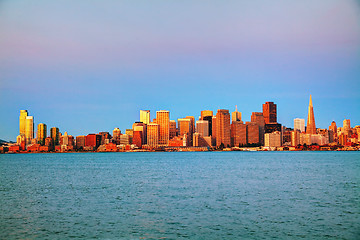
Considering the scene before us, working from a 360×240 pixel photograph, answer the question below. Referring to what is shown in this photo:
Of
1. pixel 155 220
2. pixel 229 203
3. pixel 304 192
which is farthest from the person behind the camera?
pixel 304 192

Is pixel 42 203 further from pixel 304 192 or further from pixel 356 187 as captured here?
pixel 356 187

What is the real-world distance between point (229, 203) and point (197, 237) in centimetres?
1388

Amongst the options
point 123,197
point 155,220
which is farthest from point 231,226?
point 123,197

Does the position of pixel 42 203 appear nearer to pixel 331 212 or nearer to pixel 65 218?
pixel 65 218

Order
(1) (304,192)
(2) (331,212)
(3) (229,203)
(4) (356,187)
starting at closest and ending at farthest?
(2) (331,212)
(3) (229,203)
(1) (304,192)
(4) (356,187)

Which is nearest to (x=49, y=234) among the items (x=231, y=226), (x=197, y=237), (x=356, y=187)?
(x=197, y=237)

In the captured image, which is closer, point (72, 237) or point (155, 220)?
point (72, 237)

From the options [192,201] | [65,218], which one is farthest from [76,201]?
[192,201]

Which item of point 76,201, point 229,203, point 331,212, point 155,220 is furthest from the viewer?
point 76,201

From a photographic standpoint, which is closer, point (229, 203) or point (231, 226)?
point (231, 226)

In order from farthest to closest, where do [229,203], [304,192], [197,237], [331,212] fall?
[304,192] → [229,203] → [331,212] → [197,237]

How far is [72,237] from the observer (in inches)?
1144

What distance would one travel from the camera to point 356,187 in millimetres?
55781

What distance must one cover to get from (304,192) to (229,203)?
1340 centimetres
